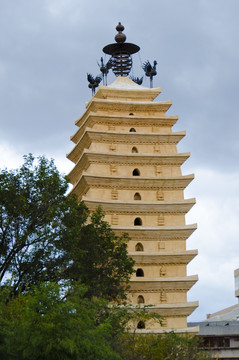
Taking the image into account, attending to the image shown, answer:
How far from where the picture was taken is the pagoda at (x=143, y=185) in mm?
42875

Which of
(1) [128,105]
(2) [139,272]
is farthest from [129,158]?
(2) [139,272]

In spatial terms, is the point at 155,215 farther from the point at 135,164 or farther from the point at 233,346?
the point at 233,346

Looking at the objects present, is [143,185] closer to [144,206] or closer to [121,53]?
[144,206]

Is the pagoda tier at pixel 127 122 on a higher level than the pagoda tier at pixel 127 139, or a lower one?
higher

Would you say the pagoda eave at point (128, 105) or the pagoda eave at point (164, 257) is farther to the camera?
the pagoda eave at point (128, 105)

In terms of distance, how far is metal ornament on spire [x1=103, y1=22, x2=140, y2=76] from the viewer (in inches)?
2120

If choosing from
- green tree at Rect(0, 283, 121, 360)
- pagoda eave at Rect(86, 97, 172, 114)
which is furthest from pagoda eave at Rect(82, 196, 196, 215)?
green tree at Rect(0, 283, 121, 360)

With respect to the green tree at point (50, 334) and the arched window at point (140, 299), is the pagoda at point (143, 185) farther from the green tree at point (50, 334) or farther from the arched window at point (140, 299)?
the green tree at point (50, 334)

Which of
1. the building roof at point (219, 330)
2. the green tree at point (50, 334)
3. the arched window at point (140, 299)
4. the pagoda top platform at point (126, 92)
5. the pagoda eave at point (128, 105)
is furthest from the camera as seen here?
the building roof at point (219, 330)

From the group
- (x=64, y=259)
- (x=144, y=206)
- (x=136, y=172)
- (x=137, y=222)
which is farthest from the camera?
(x=136, y=172)

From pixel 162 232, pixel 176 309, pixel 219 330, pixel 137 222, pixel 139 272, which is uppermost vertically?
pixel 137 222

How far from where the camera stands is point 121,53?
54.1 meters

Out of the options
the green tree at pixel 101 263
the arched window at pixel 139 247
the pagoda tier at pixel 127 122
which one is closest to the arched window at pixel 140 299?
the arched window at pixel 139 247

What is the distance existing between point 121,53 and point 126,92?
532cm
